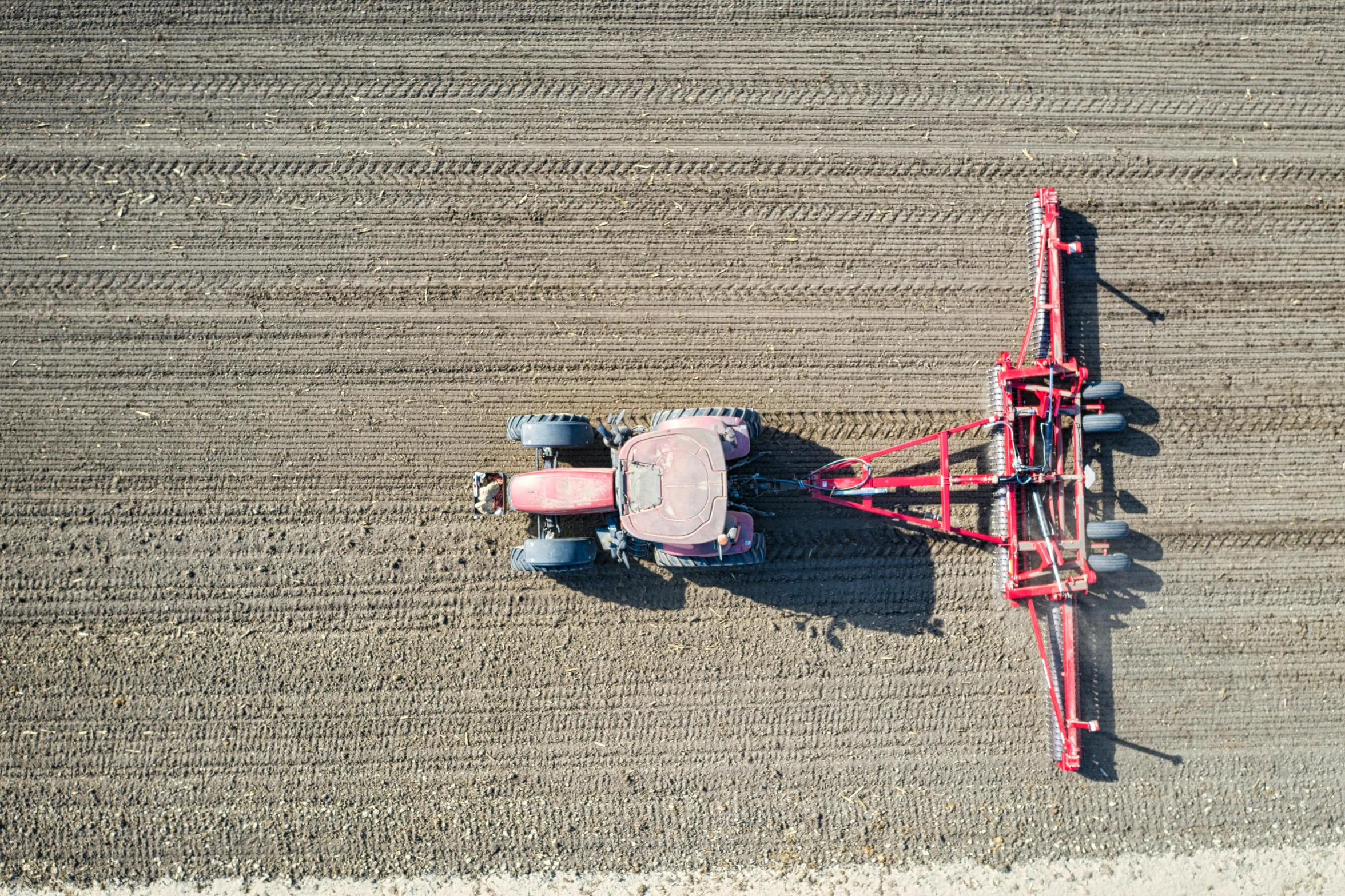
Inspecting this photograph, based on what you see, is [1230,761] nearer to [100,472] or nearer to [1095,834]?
[1095,834]

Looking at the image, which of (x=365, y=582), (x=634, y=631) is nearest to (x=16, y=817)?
(x=365, y=582)

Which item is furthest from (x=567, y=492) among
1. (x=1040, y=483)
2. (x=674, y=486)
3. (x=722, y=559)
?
(x=1040, y=483)

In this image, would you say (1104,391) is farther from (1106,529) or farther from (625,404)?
(625,404)

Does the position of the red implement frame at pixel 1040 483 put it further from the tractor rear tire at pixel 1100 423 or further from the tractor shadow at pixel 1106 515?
the tractor shadow at pixel 1106 515

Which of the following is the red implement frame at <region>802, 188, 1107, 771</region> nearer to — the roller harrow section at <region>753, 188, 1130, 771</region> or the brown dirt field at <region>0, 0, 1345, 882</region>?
the roller harrow section at <region>753, 188, 1130, 771</region>

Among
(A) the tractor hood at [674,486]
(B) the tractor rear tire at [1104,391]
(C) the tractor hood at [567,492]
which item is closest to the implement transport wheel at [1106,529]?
(B) the tractor rear tire at [1104,391]

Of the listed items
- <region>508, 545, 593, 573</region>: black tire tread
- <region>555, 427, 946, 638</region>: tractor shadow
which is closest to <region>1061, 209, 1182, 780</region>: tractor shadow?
<region>555, 427, 946, 638</region>: tractor shadow
